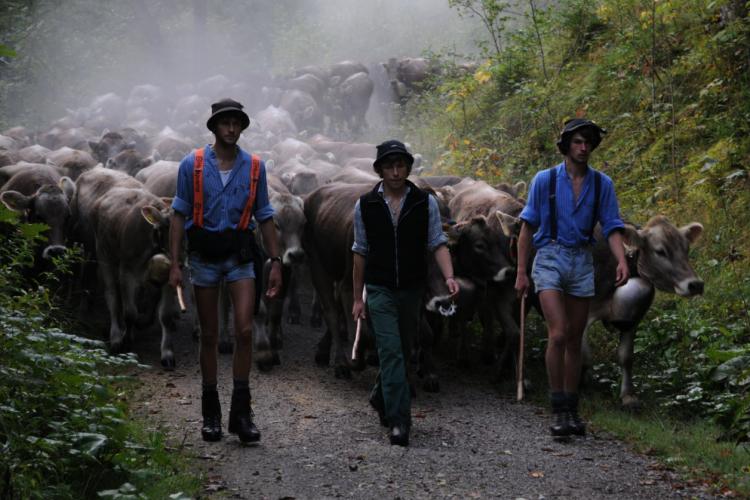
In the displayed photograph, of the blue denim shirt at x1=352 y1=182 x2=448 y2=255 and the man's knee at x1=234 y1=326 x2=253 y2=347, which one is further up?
the blue denim shirt at x1=352 y1=182 x2=448 y2=255

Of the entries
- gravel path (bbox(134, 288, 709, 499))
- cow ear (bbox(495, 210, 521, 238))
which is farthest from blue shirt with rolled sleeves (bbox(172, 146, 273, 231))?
cow ear (bbox(495, 210, 521, 238))

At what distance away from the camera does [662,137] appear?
14.5 meters

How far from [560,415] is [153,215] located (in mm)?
4647

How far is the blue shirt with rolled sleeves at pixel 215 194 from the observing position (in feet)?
23.6

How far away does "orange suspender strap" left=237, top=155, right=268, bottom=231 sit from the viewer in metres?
7.25

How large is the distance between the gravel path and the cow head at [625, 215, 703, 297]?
5.41ft

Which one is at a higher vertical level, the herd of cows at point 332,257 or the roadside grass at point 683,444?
the herd of cows at point 332,257

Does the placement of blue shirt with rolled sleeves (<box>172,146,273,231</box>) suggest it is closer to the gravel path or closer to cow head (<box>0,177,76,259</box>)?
the gravel path

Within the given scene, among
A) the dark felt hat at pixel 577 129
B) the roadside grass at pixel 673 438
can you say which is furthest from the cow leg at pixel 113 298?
the dark felt hat at pixel 577 129

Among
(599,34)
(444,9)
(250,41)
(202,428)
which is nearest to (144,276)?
(202,428)

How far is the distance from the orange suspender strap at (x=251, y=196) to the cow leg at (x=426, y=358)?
3.12 metres

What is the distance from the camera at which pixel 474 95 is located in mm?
22844

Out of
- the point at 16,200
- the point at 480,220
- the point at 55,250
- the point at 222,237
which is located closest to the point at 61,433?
the point at 222,237

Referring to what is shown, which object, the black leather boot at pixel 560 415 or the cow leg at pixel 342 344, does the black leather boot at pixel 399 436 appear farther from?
the cow leg at pixel 342 344
